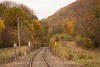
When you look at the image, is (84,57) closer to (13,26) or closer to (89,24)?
(89,24)

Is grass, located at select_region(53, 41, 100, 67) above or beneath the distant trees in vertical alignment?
beneath

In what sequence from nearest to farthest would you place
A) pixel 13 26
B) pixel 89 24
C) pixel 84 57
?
1. pixel 84 57
2. pixel 89 24
3. pixel 13 26

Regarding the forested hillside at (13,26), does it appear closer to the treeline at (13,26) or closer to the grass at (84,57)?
the treeline at (13,26)

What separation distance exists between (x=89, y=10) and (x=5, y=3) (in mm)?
78874

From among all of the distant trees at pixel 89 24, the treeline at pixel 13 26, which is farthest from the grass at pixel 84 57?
the treeline at pixel 13 26

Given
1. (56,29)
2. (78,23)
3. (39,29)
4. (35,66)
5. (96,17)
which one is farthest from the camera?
(56,29)

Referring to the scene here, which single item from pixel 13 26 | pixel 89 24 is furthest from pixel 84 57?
pixel 13 26

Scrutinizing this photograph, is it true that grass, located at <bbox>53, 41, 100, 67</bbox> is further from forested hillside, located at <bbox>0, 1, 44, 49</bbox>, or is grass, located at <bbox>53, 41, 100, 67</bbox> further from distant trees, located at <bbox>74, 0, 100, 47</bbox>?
forested hillside, located at <bbox>0, 1, 44, 49</bbox>

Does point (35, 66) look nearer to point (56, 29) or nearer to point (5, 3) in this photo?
point (5, 3)

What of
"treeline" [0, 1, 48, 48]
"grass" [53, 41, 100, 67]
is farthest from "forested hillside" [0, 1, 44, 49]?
"grass" [53, 41, 100, 67]

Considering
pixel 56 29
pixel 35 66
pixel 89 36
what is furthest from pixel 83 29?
pixel 56 29

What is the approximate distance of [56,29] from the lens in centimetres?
14712

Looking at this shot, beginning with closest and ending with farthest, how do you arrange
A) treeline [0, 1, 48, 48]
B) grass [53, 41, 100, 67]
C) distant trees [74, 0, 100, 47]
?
grass [53, 41, 100, 67] → distant trees [74, 0, 100, 47] → treeline [0, 1, 48, 48]

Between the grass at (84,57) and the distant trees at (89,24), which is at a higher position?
the distant trees at (89,24)
